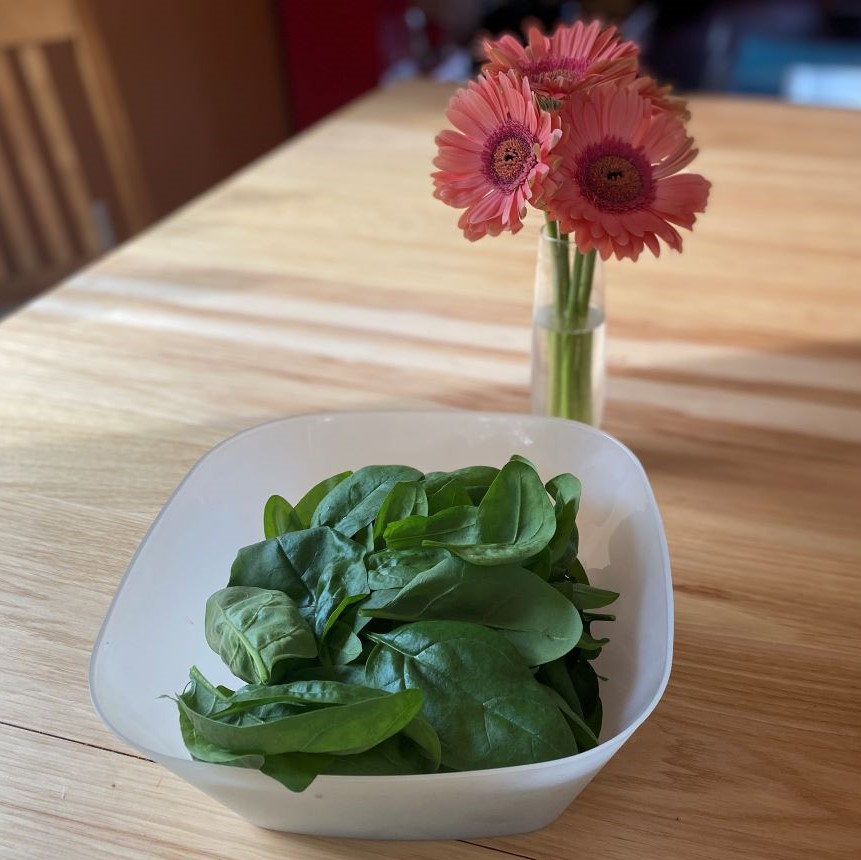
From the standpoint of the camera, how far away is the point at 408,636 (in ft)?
1.32

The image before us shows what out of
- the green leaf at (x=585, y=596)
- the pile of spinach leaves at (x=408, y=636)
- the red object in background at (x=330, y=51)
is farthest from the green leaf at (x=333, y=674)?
the red object in background at (x=330, y=51)

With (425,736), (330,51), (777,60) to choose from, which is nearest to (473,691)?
(425,736)

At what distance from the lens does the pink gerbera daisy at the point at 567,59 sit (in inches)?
18.9

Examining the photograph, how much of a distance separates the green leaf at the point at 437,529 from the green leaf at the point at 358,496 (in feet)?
0.11

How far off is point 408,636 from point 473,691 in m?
0.04

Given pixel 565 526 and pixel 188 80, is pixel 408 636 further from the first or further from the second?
pixel 188 80

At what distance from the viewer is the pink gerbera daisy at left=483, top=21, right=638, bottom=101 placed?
48cm

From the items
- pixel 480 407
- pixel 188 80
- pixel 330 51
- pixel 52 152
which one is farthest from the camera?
pixel 330 51

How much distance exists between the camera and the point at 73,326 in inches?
33.7

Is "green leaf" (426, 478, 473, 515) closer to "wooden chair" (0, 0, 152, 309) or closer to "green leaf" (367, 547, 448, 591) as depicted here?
"green leaf" (367, 547, 448, 591)

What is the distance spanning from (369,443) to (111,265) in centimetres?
52

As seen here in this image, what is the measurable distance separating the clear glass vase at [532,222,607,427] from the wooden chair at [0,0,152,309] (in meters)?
1.01

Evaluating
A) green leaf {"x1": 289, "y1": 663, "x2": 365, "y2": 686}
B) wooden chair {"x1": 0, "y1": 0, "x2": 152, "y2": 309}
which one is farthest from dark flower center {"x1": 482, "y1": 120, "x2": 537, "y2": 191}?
wooden chair {"x1": 0, "y1": 0, "x2": 152, "y2": 309}

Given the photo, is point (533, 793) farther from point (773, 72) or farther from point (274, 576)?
point (773, 72)
